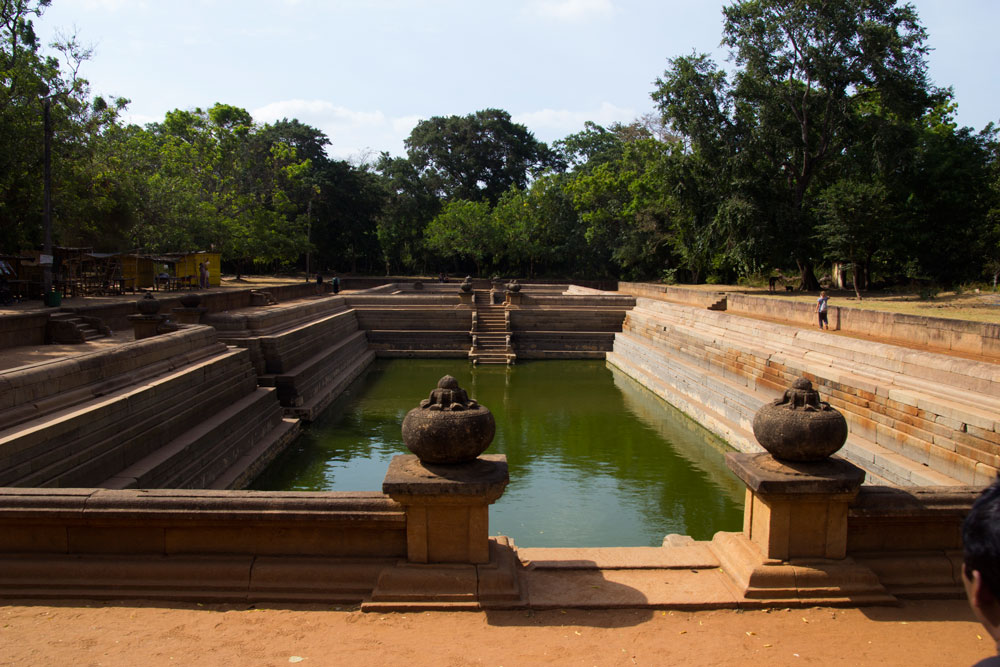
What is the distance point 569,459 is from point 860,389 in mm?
Result: 4421

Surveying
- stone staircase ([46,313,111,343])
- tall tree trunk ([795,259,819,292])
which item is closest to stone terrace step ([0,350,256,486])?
stone staircase ([46,313,111,343])

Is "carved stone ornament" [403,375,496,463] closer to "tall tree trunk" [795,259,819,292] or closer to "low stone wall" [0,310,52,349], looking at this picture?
"low stone wall" [0,310,52,349]

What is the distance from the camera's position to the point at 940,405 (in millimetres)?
7578

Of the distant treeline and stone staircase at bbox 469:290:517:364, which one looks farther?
stone staircase at bbox 469:290:517:364

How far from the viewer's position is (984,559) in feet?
4.21

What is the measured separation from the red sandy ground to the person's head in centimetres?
197

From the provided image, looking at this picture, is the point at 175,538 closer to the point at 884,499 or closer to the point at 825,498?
the point at 825,498

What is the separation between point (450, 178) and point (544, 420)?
4117cm

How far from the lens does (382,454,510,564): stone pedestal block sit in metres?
3.46

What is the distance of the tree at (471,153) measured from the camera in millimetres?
51156

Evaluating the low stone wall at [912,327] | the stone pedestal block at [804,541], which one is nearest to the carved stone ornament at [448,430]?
the stone pedestal block at [804,541]

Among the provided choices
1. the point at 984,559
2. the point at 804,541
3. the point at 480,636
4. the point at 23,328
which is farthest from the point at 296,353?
the point at 984,559

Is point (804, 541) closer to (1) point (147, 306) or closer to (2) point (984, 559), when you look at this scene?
(2) point (984, 559)

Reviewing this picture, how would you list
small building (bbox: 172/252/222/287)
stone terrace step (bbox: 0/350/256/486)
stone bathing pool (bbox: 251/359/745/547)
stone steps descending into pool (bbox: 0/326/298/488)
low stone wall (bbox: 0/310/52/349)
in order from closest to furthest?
stone terrace step (bbox: 0/350/256/486) < stone steps descending into pool (bbox: 0/326/298/488) < stone bathing pool (bbox: 251/359/745/547) < low stone wall (bbox: 0/310/52/349) < small building (bbox: 172/252/222/287)
